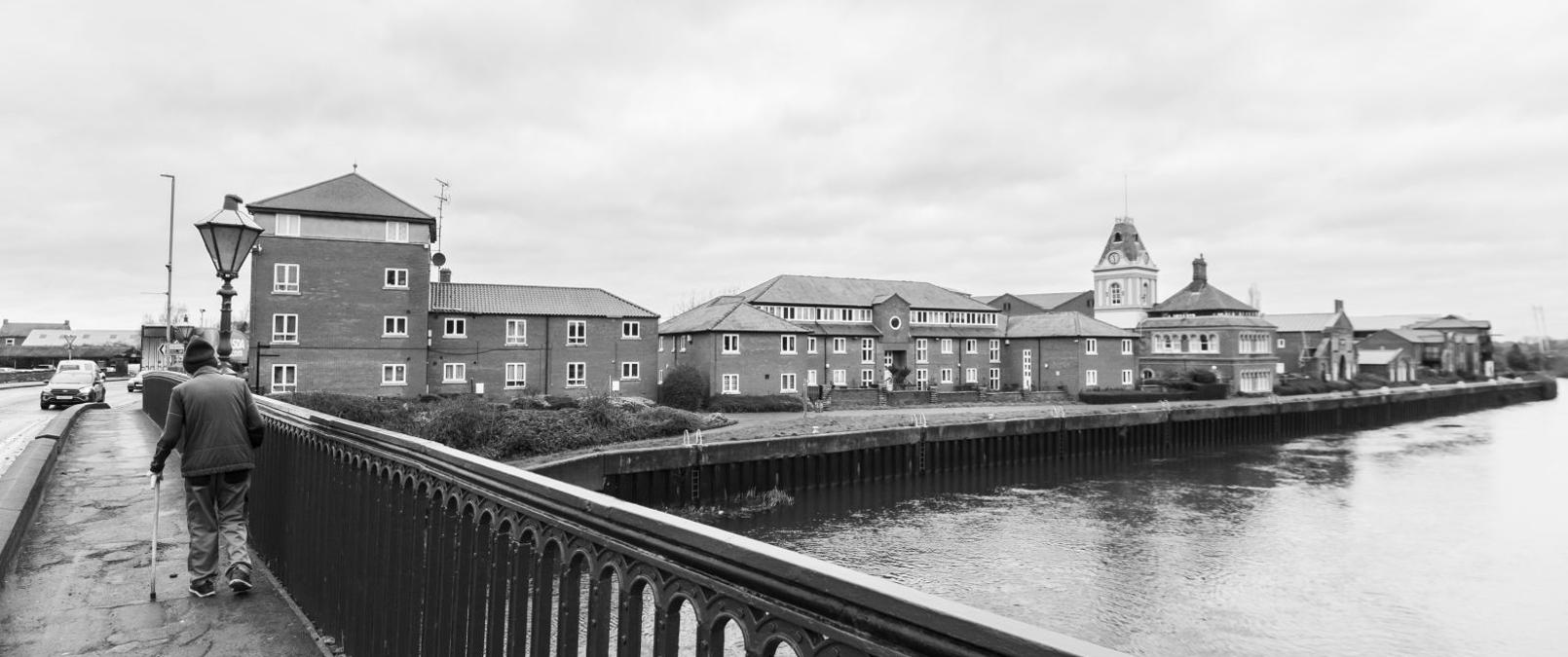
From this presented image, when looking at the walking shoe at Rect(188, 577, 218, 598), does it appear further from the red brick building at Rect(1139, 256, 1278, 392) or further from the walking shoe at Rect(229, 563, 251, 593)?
the red brick building at Rect(1139, 256, 1278, 392)

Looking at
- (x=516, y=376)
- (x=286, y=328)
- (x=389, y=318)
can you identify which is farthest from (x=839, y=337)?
(x=286, y=328)

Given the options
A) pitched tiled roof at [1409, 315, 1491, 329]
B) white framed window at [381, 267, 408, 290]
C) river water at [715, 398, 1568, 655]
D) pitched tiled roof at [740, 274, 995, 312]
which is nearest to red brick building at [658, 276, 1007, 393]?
pitched tiled roof at [740, 274, 995, 312]

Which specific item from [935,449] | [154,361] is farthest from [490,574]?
[154,361]

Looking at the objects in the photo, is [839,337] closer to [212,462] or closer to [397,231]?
[397,231]

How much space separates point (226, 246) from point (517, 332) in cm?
3553

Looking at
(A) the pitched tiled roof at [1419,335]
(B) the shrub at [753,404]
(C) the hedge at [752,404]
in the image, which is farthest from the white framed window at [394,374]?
(A) the pitched tiled roof at [1419,335]

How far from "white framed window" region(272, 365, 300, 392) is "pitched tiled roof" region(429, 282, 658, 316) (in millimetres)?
6986

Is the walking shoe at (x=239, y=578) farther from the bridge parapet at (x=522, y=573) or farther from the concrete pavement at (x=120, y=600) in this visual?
the bridge parapet at (x=522, y=573)

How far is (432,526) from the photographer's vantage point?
3.94 meters

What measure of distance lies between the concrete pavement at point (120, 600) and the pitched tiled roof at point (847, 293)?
46967 millimetres

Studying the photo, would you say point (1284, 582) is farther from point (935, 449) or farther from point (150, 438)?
point (150, 438)

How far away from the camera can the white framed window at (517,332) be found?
42469mm

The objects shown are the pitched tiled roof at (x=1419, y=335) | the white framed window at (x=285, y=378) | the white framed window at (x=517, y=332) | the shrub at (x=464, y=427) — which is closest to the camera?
the shrub at (x=464, y=427)

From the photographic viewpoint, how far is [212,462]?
19.6 feet
